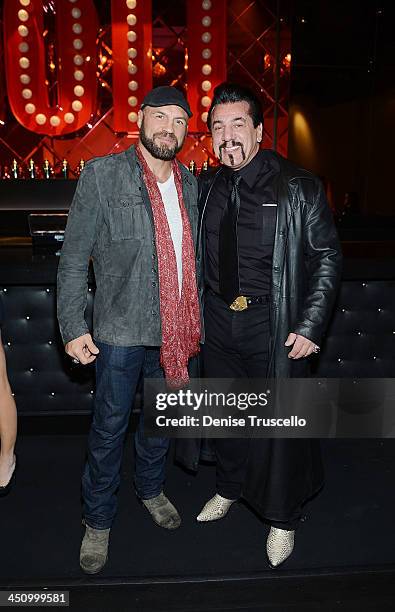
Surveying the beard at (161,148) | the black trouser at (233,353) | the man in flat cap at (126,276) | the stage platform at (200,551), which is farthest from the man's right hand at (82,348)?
the stage platform at (200,551)

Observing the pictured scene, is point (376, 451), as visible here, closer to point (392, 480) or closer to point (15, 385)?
point (392, 480)

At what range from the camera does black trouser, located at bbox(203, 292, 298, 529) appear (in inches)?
77.5

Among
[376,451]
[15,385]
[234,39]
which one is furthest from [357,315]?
[234,39]

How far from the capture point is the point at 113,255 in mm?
1827

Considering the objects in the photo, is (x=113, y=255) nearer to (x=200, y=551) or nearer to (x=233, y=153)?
(x=233, y=153)

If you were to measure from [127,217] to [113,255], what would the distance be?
139mm

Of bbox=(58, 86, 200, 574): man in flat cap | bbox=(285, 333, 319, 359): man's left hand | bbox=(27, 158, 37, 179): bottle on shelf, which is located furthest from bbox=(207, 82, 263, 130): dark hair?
bbox=(27, 158, 37, 179): bottle on shelf

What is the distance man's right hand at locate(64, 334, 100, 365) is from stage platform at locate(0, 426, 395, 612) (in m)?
0.77

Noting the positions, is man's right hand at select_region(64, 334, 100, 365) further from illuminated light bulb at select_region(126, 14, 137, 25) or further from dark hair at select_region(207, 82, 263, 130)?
illuminated light bulb at select_region(126, 14, 137, 25)

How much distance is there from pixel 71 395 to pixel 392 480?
5.51ft

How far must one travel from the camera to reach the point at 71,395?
2.84 meters

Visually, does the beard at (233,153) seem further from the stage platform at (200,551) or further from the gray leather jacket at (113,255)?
the stage platform at (200,551)

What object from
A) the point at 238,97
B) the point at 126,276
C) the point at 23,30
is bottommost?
the point at 126,276

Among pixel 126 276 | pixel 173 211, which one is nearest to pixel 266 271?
pixel 173 211
